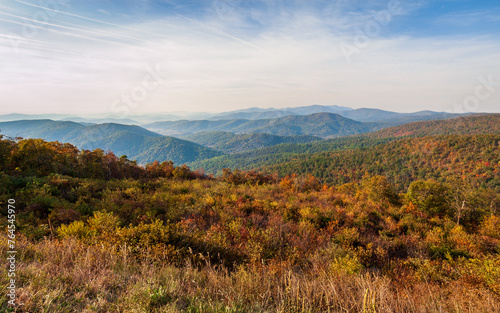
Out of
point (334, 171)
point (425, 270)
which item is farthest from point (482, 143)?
point (425, 270)

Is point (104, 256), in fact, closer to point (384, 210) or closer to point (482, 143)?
point (384, 210)

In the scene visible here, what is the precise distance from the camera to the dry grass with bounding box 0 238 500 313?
246cm

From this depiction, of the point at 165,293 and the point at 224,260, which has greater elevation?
the point at 165,293

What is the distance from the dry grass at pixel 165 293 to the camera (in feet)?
8.09

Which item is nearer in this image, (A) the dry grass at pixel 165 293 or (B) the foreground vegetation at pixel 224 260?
(A) the dry grass at pixel 165 293

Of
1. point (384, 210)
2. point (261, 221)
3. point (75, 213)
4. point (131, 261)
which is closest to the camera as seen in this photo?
point (131, 261)

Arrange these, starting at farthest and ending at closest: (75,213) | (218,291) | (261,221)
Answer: (261,221), (75,213), (218,291)

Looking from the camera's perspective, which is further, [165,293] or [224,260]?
[224,260]

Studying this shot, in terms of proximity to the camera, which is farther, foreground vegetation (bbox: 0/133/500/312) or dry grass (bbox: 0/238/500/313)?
foreground vegetation (bbox: 0/133/500/312)

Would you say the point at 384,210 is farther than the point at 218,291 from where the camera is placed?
Yes

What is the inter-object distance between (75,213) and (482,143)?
180 metres

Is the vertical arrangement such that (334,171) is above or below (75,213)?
below

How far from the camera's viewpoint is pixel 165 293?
273 centimetres

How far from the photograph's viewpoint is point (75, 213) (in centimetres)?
745
